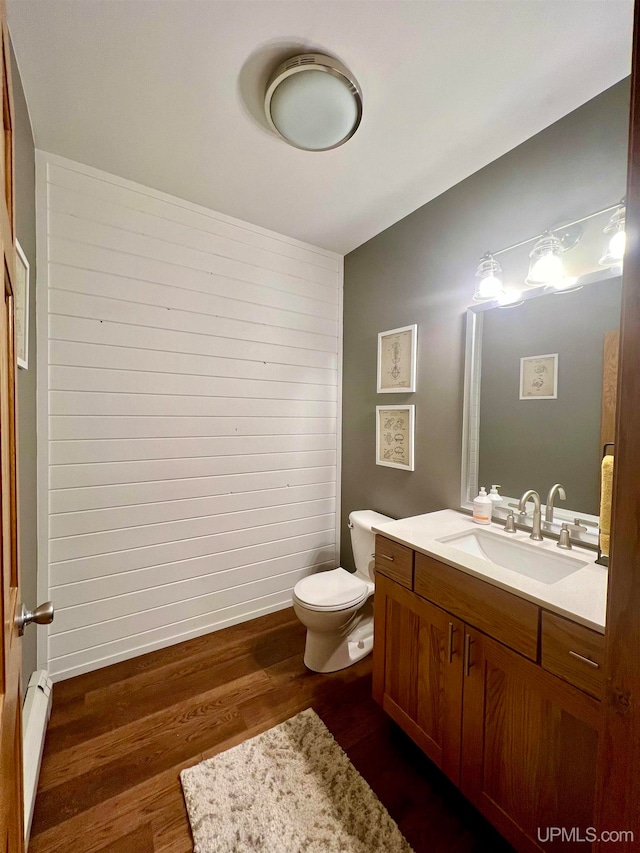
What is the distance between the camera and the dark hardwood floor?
112cm

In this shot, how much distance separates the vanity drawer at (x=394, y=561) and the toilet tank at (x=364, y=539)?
1.79 feet

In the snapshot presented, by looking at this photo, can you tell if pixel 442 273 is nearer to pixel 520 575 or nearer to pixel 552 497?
pixel 552 497

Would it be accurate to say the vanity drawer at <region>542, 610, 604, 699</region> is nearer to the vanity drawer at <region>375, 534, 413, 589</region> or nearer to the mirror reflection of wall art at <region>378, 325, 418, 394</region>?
the vanity drawer at <region>375, 534, 413, 589</region>

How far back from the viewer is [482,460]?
1.66 m

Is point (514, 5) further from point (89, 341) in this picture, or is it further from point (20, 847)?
point (20, 847)

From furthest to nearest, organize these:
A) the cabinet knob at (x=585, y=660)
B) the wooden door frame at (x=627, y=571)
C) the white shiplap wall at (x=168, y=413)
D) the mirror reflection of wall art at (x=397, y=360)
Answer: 1. the mirror reflection of wall art at (x=397, y=360)
2. the white shiplap wall at (x=168, y=413)
3. the cabinet knob at (x=585, y=660)
4. the wooden door frame at (x=627, y=571)

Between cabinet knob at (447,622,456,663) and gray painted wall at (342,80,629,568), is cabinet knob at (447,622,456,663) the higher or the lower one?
the lower one

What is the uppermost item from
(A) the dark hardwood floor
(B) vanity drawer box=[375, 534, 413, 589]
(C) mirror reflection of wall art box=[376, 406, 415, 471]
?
(C) mirror reflection of wall art box=[376, 406, 415, 471]

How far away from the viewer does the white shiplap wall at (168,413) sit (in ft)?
5.51

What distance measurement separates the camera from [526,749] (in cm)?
95

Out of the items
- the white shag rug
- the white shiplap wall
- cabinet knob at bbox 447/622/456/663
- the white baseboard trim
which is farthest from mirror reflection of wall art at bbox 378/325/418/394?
the white shag rug

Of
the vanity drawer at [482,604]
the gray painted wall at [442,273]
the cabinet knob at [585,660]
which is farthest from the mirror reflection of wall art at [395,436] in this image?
the cabinet knob at [585,660]

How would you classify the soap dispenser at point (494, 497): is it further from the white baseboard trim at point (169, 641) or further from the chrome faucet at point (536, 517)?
the white baseboard trim at point (169, 641)

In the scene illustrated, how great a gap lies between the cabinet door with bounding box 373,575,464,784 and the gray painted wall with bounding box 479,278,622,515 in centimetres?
70
